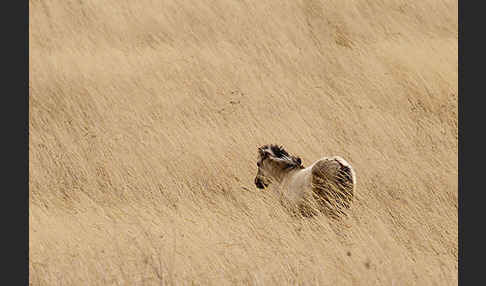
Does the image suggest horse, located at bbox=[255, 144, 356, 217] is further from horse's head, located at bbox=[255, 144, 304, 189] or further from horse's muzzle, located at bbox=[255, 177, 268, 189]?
horse's muzzle, located at bbox=[255, 177, 268, 189]

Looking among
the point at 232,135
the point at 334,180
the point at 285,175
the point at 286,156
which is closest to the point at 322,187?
the point at 334,180

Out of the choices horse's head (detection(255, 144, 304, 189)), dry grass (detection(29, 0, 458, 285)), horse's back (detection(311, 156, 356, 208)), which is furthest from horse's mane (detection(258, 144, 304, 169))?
horse's back (detection(311, 156, 356, 208))

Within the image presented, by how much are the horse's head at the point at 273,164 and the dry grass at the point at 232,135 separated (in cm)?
24

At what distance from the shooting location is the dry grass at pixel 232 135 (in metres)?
Result: 6.08

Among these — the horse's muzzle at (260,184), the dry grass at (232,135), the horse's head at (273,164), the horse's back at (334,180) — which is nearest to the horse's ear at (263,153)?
the horse's head at (273,164)

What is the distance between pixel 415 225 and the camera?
277 inches

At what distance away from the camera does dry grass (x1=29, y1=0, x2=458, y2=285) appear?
6.08m

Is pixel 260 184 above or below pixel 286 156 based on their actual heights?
below

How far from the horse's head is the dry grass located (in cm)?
24

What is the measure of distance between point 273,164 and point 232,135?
84.9 inches

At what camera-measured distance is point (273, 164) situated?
809 cm

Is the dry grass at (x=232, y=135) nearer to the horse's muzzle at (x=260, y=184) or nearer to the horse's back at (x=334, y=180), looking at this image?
the horse's muzzle at (x=260, y=184)

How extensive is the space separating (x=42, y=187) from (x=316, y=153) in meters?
4.18

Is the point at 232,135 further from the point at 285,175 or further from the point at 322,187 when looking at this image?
the point at 322,187
